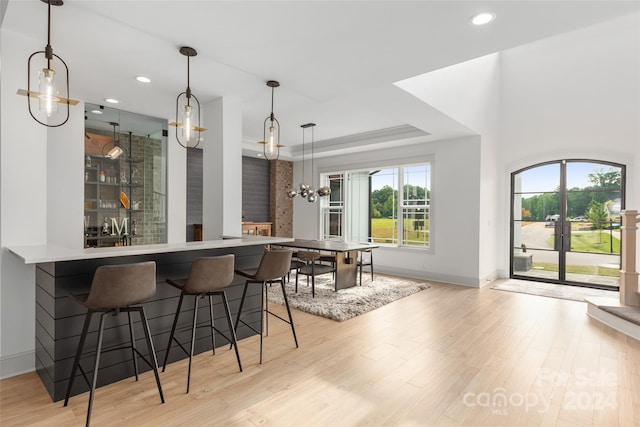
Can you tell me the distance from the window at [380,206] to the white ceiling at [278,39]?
10.4ft

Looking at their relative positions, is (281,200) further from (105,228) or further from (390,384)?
(390,384)

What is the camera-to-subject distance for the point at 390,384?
8.38 ft

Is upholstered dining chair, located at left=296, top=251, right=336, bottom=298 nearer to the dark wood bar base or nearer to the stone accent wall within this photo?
the dark wood bar base

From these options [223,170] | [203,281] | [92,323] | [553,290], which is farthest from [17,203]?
[553,290]

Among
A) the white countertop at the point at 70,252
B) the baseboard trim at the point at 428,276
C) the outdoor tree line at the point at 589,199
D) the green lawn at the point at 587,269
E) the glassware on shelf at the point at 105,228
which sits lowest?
the baseboard trim at the point at 428,276

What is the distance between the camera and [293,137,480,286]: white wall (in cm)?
600

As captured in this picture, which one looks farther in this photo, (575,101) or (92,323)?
(575,101)

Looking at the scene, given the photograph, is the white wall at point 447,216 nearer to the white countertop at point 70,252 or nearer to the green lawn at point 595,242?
the green lawn at point 595,242

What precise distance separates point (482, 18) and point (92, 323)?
3.63 meters

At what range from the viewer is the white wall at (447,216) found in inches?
236

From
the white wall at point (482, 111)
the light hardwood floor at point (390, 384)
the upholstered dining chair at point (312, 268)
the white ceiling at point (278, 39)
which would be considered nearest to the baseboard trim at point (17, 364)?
the light hardwood floor at point (390, 384)

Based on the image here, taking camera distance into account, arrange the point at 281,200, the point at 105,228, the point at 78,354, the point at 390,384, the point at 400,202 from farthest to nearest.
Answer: the point at 281,200 < the point at 400,202 < the point at 105,228 < the point at 390,384 < the point at 78,354

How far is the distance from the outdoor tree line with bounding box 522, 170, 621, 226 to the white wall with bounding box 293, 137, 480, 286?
5.14ft

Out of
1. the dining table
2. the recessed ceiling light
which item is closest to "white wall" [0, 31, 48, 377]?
the dining table
